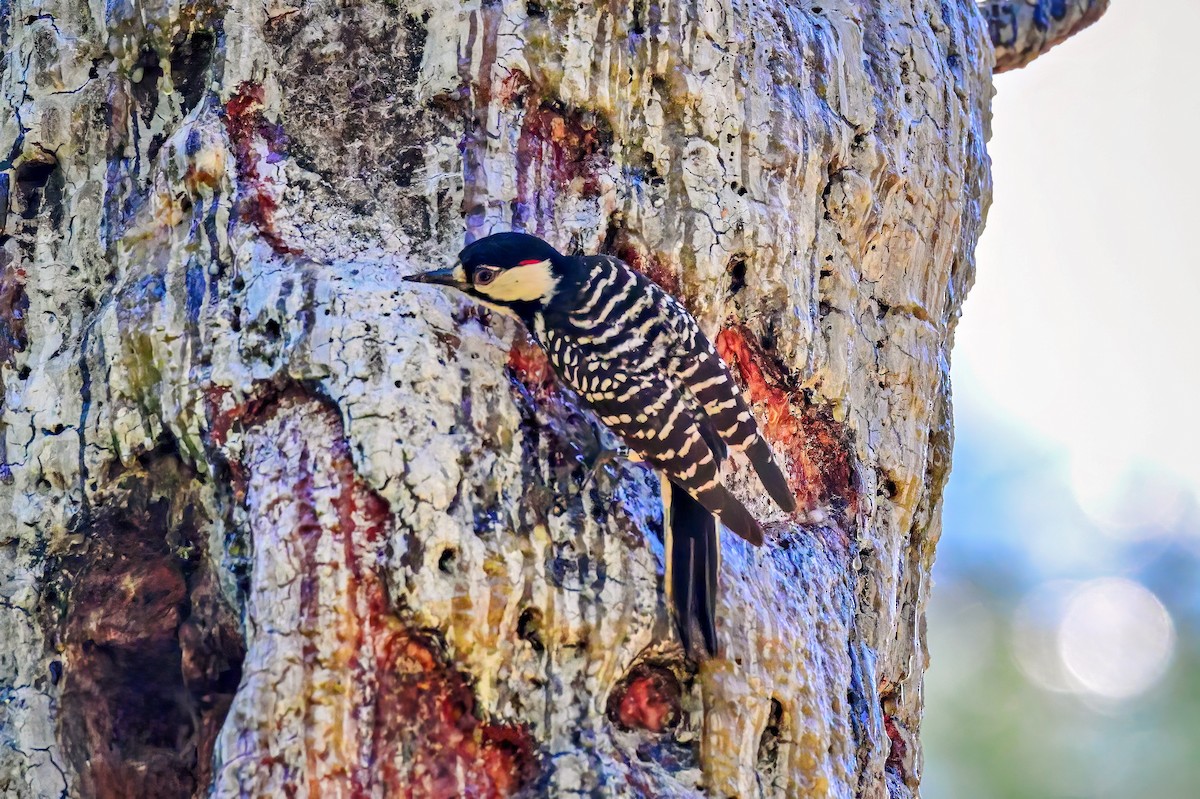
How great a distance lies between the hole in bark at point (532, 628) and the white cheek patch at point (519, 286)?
0.62 metres

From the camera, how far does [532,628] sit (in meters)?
2.40

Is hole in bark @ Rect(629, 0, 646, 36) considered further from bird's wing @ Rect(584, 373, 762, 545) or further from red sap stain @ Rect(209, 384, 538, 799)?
red sap stain @ Rect(209, 384, 538, 799)

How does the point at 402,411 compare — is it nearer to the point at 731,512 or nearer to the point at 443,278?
the point at 443,278

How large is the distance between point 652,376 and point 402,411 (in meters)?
0.55

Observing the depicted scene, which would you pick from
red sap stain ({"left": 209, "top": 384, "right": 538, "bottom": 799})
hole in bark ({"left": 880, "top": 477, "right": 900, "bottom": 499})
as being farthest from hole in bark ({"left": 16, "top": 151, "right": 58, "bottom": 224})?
hole in bark ({"left": 880, "top": 477, "right": 900, "bottom": 499})

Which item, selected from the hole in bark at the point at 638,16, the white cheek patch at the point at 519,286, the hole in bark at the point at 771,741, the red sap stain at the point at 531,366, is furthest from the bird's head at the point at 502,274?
the hole in bark at the point at 771,741

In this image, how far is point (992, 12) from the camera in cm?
469

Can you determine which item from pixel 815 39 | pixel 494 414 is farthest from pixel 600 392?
pixel 815 39

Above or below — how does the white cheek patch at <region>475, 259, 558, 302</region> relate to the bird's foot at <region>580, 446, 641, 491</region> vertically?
above

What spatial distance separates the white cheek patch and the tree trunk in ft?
0.48

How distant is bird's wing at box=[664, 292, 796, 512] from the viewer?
2.67 meters

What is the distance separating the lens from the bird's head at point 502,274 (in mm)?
2520

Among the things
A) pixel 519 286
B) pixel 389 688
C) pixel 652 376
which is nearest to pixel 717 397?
pixel 652 376

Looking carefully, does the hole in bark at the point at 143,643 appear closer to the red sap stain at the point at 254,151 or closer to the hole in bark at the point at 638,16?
the red sap stain at the point at 254,151
